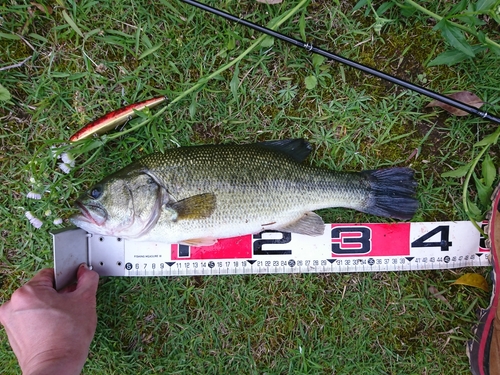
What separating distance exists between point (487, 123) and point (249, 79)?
202 cm

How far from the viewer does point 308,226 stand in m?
2.94

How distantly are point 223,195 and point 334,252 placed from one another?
1.10m

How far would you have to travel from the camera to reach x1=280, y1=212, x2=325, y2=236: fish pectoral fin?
2.93 m

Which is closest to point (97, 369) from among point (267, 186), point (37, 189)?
point (37, 189)

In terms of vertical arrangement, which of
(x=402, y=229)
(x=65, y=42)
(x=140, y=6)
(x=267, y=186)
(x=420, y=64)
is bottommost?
(x=402, y=229)

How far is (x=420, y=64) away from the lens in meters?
A: 3.16

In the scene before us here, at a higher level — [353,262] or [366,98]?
[366,98]

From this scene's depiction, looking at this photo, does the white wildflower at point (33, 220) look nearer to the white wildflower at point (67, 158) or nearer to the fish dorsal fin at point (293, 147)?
the white wildflower at point (67, 158)

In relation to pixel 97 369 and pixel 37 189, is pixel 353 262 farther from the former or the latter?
pixel 37 189

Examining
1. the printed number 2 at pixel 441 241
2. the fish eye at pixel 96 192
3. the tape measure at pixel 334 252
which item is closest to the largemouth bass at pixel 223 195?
the fish eye at pixel 96 192

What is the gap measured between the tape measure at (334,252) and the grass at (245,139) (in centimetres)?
11

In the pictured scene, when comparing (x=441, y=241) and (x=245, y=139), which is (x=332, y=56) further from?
(x=441, y=241)

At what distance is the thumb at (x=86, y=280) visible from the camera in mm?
2832

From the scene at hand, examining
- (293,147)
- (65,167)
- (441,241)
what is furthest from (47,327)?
(441,241)
